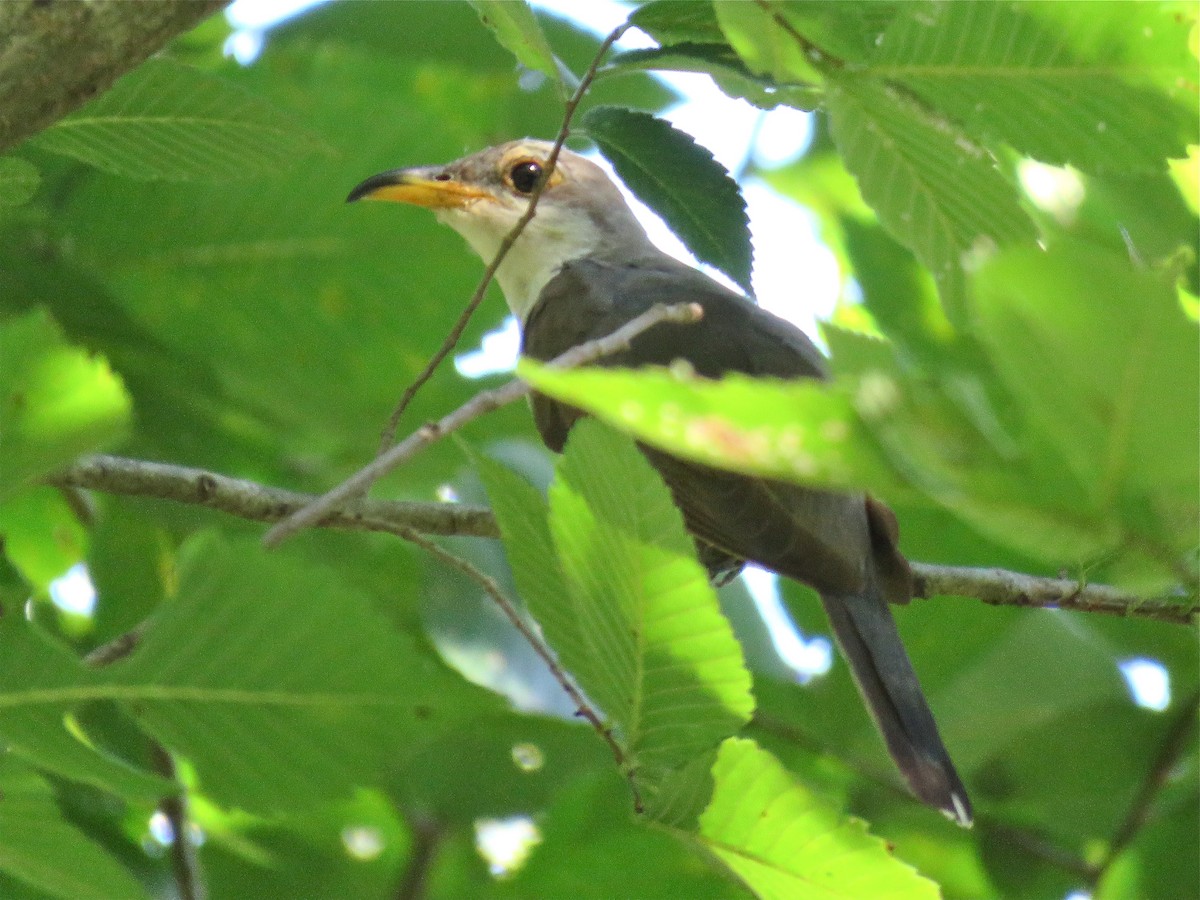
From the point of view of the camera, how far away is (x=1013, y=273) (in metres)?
1.04

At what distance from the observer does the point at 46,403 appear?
1.47 metres

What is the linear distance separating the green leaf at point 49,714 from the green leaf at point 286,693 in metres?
0.06

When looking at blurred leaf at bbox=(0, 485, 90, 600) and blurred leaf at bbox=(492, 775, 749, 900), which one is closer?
blurred leaf at bbox=(492, 775, 749, 900)

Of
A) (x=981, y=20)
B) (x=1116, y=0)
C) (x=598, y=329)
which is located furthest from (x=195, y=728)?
(x=598, y=329)

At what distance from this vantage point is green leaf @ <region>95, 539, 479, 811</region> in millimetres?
1831

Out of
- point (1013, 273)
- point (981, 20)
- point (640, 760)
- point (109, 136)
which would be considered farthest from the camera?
point (109, 136)

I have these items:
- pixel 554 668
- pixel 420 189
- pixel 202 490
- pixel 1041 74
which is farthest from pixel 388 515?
pixel 1041 74

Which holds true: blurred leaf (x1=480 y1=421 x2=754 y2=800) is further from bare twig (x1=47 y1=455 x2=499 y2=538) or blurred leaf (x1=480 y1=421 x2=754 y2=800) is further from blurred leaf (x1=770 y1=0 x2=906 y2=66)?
bare twig (x1=47 y1=455 x2=499 y2=538)

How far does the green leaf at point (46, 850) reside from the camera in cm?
189

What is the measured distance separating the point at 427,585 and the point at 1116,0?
2.84m

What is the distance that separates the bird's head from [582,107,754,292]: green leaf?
1646mm

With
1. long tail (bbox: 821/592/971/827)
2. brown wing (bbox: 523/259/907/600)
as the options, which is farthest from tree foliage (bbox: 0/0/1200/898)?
long tail (bbox: 821/592/971/827)

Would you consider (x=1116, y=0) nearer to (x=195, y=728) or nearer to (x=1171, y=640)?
(x=195, y=728)

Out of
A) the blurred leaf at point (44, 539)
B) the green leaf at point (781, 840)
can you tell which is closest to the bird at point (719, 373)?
the green leaf at point (781, 840)
